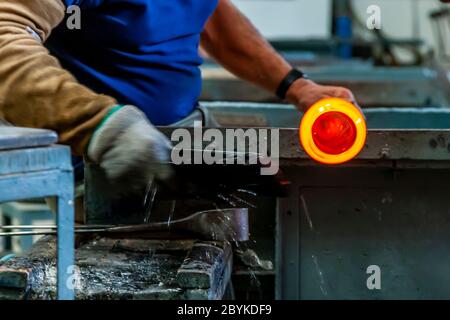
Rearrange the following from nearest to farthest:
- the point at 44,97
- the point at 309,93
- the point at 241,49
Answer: the point at 44,97
the point at 309,93
the point at 241,49

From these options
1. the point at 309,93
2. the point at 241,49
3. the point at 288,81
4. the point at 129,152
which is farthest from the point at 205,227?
the point at 241,49

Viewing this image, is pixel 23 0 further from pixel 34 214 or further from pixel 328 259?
pixel 34 214

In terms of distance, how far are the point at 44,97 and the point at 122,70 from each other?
81cm

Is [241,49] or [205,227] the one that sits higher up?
[241,49]

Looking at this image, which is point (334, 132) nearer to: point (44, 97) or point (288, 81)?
point (44, 97)

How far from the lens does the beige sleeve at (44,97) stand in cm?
158

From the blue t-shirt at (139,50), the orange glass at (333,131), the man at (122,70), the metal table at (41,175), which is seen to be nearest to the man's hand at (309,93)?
the man at (122,70)

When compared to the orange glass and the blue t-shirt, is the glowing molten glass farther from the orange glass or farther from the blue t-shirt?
the blue t-shirt

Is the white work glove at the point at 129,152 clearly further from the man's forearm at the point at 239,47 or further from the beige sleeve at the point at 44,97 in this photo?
the man's forearm at the point at 239,47

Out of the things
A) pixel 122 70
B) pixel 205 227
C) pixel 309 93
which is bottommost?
pixel 205 227

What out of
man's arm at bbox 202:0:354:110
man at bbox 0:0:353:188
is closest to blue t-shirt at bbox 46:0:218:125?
man at bbox 0:0:353:188

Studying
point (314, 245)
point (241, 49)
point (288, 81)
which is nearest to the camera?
point (314, 245)

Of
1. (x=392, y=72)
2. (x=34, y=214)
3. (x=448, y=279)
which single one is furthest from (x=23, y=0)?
(x=392, y=72)

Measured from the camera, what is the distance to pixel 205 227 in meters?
2.05
